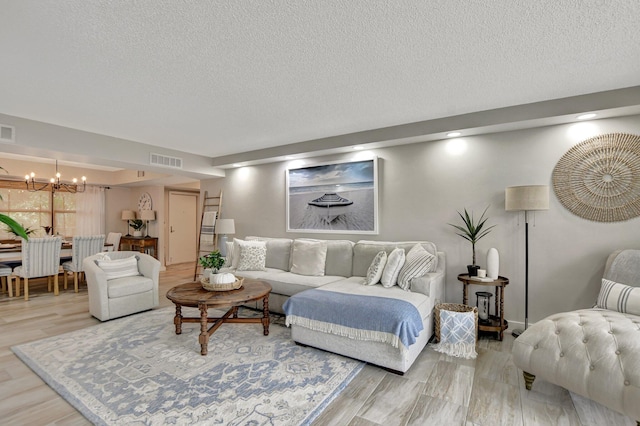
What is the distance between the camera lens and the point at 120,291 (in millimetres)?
3957

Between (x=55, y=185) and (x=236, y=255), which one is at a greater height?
(x=55, y=185)

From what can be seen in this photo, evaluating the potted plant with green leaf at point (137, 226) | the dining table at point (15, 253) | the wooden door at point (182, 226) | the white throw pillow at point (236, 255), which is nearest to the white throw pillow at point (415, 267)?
the white throw pillow at point (236, 255)

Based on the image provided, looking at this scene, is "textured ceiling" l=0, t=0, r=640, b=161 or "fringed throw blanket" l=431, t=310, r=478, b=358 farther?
"fringed throw blanket" l=431, t=310, r=478, b=358

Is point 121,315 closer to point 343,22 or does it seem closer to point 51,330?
point 51,330

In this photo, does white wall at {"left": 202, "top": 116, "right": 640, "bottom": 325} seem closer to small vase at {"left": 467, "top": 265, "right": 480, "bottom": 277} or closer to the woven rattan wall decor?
the woven rattan wall decor

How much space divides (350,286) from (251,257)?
1770mm

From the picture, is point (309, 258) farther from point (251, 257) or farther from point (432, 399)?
point (432, 399)

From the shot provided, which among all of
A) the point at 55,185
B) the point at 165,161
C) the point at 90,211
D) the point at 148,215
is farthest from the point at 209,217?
the point at 90,211

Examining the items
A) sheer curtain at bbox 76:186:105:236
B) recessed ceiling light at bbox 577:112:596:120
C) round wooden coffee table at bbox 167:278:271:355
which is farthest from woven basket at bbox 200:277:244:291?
sheer curtain at bbox 76:186:105:236

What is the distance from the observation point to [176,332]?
A: 133 inches

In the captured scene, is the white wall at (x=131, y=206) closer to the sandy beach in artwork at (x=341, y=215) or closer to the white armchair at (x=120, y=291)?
the white armchair at (x=120, y=291)

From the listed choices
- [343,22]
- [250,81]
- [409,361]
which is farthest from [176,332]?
[343,22]

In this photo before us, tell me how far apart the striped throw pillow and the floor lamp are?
26.1 inches

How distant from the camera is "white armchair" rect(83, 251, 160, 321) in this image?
151 inches
